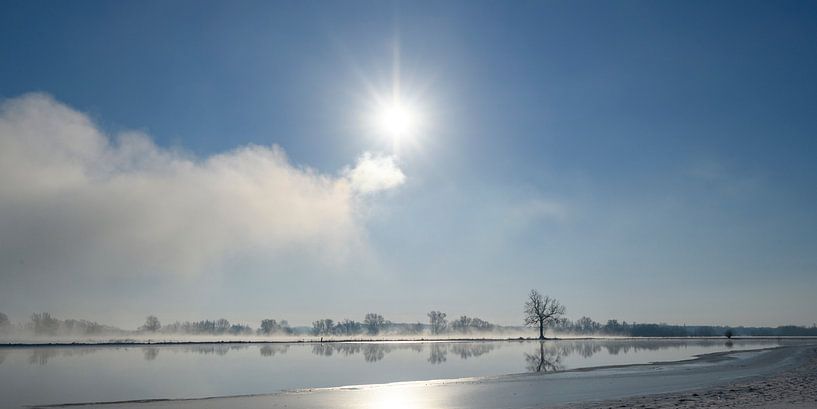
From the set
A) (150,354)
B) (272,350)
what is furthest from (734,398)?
(272,350)

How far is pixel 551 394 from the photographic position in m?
25.4

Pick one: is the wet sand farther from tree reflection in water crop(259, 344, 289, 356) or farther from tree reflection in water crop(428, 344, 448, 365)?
tree reflection in water crop(259, 344, 289, 356)

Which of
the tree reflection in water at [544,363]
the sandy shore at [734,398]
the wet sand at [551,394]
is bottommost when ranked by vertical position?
the tree reflection in water at [544,363]

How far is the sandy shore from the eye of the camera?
2011 centimetres

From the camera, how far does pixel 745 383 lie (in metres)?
29.2

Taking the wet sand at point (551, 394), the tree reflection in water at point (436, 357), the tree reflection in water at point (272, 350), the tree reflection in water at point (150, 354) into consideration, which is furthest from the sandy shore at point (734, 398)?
the tree reflection in water at point (272, 350)

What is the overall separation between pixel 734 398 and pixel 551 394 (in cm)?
733

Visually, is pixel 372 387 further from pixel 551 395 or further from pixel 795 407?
pixel 795 407

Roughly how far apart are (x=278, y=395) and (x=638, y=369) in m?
27.3

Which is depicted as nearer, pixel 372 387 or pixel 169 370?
pixel 372 387

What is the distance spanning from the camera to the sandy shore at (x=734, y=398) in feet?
66.0

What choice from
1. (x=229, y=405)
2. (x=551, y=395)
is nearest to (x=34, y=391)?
(x=229, y=405)

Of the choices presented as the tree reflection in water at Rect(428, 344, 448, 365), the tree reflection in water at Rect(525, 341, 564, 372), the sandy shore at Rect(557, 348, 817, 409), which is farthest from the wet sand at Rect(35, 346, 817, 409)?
the tree reflection in water at Rect(428, 344, 448, 365)

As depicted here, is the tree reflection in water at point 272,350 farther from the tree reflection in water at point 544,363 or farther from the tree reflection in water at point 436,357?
the tree reflection in water at point 544,363
